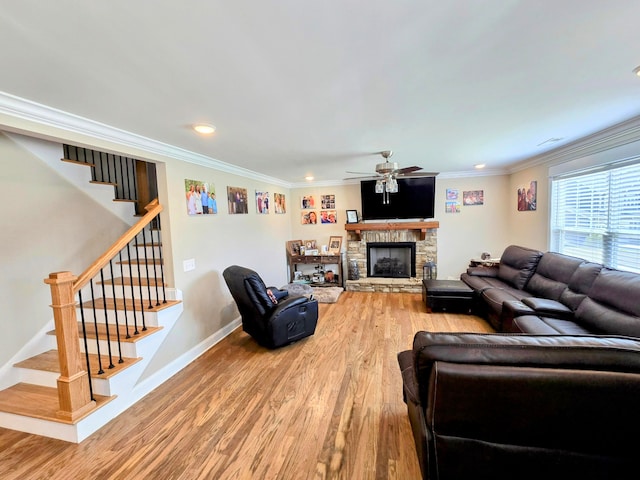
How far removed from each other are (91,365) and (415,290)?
17.0 ft

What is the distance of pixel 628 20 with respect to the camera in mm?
1227

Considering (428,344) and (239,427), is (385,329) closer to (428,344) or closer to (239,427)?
(239,427)

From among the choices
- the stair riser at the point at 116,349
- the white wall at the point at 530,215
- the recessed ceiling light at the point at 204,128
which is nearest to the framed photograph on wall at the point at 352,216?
the white wall at the point at 530,215

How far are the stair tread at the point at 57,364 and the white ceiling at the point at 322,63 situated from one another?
209 cm

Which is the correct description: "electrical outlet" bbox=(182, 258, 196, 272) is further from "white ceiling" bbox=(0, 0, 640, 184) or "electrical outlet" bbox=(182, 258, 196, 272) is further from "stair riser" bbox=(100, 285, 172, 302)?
"white ceiling" bbox=(0, 0, 640, 184)

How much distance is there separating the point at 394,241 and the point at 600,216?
3.23m

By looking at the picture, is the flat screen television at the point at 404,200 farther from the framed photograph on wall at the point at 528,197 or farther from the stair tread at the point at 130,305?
the stair tread at the point at 130,305

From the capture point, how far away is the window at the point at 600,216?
287 cm

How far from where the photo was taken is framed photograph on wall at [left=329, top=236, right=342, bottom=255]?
6.25 meters

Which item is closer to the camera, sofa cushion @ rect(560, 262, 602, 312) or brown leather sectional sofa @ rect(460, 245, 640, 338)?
brown leather sectional sofa @ rect(460, 245, 640, 338)

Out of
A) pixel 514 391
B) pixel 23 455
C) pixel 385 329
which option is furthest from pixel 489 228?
pixel 23 455

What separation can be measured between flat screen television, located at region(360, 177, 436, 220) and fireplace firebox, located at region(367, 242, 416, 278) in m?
0.66

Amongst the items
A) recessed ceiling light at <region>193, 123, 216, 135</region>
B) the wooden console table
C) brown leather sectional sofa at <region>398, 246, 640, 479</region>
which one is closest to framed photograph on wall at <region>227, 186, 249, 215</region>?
recessed ceiling light at <region>193, 123, 216, 135</region>

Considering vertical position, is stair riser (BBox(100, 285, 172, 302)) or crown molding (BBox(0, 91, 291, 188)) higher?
crown molding (BBox(0, 91, 291, 188))
